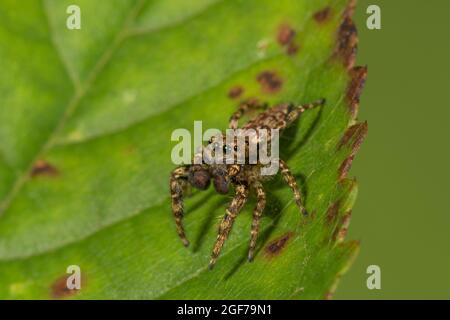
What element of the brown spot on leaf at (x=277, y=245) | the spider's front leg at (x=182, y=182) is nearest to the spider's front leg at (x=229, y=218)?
the spider's front leg at (x=182, y=182)

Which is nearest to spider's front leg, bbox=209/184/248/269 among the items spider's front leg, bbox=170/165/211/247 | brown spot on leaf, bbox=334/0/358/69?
spider's front leg, bbox=170/165/211/247

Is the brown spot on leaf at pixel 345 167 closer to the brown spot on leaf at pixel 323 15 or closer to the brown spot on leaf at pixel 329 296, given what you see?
the brown spot on leaf at pixel 329 296

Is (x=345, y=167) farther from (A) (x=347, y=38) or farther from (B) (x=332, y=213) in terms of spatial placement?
(A) (x=347, y=38)

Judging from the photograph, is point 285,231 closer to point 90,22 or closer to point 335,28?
point 335,28

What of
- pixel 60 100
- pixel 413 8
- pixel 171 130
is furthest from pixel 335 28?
pixel 413 8

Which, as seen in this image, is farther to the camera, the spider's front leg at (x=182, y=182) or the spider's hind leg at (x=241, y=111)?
the spider's hind leg at (x=241, y=111)
